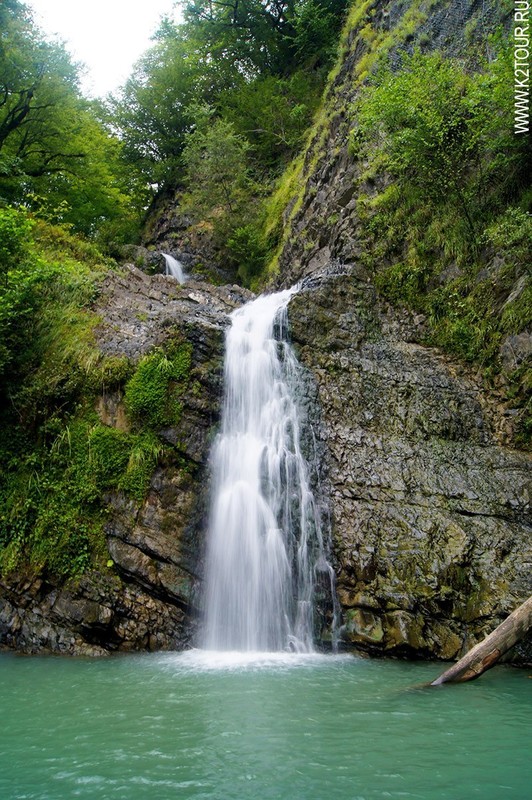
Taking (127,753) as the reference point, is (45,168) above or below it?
above

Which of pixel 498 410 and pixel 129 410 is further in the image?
pixel 498 410

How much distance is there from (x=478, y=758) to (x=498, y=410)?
741 cm

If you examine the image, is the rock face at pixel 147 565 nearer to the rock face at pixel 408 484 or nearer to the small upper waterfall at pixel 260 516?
the small upper waterfall at pixel 260 516

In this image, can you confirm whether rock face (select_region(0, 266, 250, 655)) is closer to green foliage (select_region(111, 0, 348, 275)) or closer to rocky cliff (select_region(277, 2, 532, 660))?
rocky cliff (select_region(277, 2, 532, 660))

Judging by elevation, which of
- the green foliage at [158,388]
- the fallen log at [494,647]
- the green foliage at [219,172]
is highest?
the green foliage at [219,172]

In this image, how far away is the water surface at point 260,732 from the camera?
3.91 meters

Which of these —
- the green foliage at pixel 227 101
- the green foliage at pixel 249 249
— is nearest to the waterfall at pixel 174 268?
the green foliage at pixel 227 101

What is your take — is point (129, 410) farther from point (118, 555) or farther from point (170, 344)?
point (118, 555)

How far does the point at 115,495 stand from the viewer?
29.9 ft

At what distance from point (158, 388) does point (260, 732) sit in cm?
629

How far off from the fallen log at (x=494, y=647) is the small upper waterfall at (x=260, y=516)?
8.32 feet

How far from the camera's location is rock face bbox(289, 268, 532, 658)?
26.5ft

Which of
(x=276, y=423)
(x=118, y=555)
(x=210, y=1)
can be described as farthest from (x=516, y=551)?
(x=210, y=1)

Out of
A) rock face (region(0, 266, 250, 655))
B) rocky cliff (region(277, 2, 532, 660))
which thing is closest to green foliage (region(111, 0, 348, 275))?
rocky cliff (region(277, 2, 532, 660))
